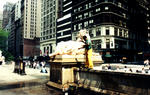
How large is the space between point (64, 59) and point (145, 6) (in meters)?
75.6

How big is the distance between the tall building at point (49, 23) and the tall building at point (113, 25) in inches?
782

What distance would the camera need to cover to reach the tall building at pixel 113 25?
50844mm

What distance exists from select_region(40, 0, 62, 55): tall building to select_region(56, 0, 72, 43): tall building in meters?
5.72

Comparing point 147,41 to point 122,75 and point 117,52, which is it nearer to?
point 117,52

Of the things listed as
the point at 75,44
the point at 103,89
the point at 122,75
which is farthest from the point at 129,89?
the point at 75,44

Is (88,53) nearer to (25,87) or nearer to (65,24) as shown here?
(25,87)

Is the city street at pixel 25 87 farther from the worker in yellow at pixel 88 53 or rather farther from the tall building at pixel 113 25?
the tall building at pixel 113 25

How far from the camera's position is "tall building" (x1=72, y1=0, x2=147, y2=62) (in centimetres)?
5084

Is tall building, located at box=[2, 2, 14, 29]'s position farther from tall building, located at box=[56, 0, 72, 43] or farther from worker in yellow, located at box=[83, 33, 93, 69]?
worker in yellow, located at box=[83, 33, 93, 69]

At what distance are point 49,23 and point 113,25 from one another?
1858 inches

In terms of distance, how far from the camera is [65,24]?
238ft

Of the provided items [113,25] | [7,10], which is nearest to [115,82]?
[113,25]

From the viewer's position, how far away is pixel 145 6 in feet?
241

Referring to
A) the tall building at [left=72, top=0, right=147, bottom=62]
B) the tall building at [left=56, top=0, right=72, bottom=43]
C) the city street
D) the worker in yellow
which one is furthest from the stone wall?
the tall building at [left=56, top=0, right=72, bottom=43]
